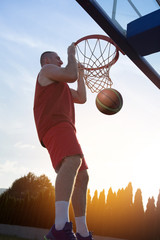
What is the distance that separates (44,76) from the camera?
116 inches

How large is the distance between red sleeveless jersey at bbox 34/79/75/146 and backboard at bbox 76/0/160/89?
1.39 meters

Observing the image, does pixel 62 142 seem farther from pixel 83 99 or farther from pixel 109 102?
pixel 109 102

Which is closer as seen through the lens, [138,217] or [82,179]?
[82,179]

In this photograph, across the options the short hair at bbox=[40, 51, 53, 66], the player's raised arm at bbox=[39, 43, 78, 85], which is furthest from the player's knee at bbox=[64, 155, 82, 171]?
the short hair at bbox=[40, 51, 53, 66]

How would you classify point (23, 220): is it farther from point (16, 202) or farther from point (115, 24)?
point (115, 24)

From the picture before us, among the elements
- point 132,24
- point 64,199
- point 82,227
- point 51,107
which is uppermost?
point 132,24

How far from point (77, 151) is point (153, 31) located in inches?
89.7

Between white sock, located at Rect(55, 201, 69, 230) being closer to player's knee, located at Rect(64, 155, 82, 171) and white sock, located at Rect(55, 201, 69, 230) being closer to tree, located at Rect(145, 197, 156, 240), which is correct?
player's knee, located at Rect(64, 155, 82, 171)

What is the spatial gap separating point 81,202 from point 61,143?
647 millimetres

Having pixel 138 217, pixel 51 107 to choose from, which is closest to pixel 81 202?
pixel 51 107

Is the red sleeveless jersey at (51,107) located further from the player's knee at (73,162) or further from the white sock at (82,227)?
the white sock at (82,227)

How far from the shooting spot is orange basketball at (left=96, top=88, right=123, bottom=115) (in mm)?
3885

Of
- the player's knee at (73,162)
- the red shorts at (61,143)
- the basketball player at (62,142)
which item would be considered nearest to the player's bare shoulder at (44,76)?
the basketball player at (62,142)

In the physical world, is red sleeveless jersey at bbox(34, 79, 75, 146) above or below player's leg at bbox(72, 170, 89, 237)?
above
